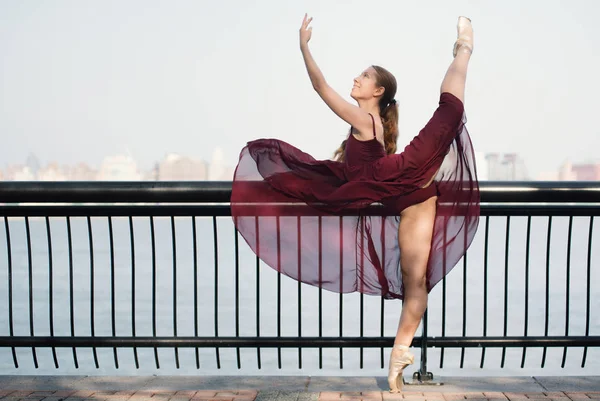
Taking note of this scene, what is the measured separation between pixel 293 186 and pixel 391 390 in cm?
145

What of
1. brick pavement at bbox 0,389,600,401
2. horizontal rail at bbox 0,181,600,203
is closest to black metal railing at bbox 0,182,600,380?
horizontal rail at bbox 0,181,600,203

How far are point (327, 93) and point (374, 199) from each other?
0.72 meters

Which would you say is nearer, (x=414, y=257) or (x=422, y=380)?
(x=414, y=257)

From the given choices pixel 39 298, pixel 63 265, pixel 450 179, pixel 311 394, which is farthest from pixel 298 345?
pixel 63 265

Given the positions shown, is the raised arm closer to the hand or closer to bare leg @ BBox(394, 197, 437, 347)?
the hand

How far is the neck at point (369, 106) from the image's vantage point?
540 cm

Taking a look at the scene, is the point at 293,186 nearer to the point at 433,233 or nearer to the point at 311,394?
the point at 433,233

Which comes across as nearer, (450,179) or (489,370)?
(450,179)

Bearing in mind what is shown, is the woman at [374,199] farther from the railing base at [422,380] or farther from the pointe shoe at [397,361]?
the railing base at [422,380]

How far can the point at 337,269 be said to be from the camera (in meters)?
5.80

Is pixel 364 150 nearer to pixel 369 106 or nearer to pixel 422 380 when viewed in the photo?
pixel 369 106

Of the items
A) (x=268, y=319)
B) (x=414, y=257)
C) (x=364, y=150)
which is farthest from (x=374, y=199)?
(x=268, y=319)

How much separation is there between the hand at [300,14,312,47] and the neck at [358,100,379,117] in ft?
1.75

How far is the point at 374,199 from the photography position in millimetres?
5336
